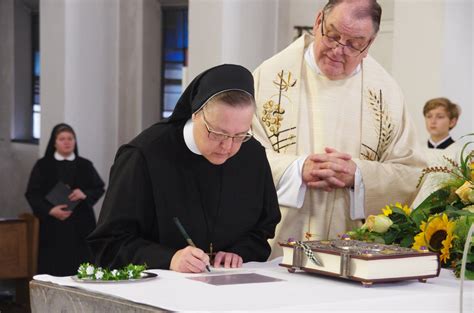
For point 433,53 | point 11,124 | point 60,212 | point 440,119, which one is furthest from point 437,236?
point 11,124

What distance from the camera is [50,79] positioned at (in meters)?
12.6

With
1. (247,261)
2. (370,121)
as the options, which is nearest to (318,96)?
(370,121)

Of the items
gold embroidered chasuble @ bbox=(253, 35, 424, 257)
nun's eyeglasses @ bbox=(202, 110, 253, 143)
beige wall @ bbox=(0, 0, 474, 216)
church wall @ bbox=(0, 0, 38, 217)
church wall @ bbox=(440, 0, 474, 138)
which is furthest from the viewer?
church wall @ bbox=(0, 0, 38, 217)

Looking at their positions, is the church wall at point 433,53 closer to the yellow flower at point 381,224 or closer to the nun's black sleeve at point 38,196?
the nun's black sleeve at point 38,196

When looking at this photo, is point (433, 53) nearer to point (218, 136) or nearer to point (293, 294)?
point (218, 136)

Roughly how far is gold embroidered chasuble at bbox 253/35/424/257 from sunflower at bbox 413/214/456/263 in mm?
1218

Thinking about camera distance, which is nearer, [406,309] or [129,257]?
[406,309]

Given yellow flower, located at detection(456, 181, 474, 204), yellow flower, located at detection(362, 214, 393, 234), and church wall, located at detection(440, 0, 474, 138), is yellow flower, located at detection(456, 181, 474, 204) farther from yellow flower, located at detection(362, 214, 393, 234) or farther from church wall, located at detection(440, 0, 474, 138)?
church wall, located at detection(440, 0, 474, 138)

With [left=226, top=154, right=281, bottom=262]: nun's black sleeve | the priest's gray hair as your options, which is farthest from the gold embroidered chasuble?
[left=226, top=154, right=281, bottom=262]: nun's black sleeve

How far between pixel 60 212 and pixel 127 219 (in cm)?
720

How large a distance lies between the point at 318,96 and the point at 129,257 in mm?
1780

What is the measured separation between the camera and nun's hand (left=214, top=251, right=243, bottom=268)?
3525 millimetres

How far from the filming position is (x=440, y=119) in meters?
9.01

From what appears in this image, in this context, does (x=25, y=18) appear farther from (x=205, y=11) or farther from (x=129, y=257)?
(x=129, y=257)
